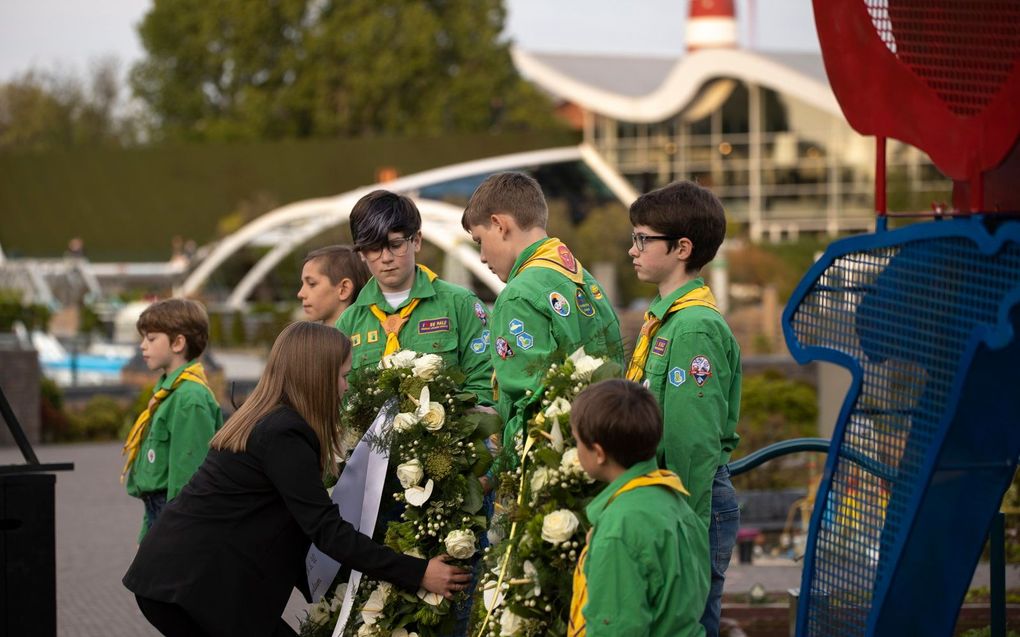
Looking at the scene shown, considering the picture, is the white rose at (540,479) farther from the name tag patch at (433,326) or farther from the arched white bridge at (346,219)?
the arched white bridge at (346,219)

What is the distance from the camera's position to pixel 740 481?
12.5 metres

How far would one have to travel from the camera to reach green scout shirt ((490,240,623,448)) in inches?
162

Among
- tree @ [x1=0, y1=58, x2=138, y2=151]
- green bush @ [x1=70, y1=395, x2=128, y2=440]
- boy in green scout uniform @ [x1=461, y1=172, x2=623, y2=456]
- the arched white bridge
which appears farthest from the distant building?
boy in green scout uniform @ [x1=461, y1=172, x2=623, y2=456]

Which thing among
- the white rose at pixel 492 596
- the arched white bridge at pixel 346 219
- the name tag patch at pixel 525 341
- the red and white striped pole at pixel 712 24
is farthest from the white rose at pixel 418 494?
the red and white striped pole at pixel 712 24

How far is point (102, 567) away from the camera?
9.18m

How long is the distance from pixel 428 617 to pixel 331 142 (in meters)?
47.7

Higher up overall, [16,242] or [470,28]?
[470,28]

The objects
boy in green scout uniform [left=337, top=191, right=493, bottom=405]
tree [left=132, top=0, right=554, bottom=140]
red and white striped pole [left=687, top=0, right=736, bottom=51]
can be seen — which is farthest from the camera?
tree [left=132, top=0, right=554, bottom=140]

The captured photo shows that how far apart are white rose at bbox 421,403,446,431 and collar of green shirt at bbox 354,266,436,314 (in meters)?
0.80

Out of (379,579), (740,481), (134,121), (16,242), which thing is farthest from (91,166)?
(379,579)

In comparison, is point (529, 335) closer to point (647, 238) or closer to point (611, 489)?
point (647, 238)

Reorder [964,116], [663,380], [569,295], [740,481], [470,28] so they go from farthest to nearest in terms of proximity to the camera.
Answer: [470,28] < [740,481] < [569,295] < [663,380] < [964,116]

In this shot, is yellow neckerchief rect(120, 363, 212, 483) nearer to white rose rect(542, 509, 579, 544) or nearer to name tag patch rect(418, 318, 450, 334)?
name tag patch rect(418, 318, 450, 334)

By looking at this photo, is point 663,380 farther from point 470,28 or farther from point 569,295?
point 470,28
